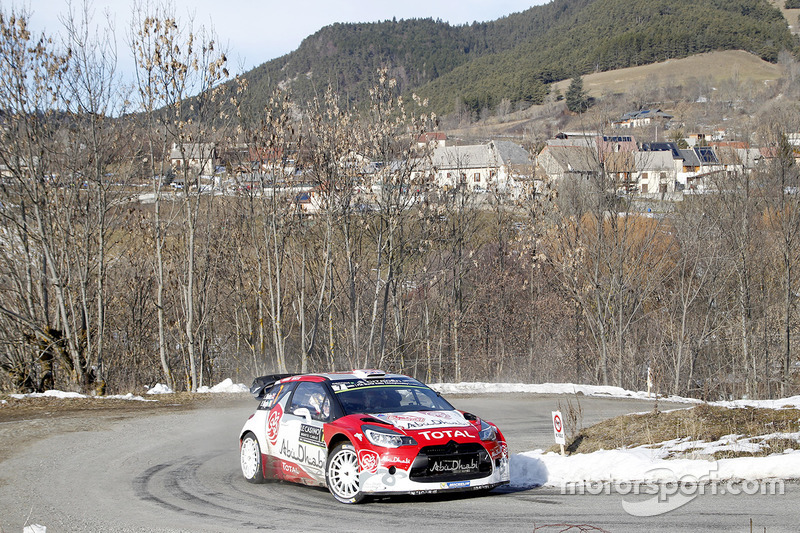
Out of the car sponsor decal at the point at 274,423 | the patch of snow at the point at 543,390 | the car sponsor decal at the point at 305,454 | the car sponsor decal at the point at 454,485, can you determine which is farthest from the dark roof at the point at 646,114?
the car sponsor decal at the point at 454,485

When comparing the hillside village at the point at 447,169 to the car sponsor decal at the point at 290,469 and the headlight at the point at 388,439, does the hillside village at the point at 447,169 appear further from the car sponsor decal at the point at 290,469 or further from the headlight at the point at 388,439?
the headlight at the point at 388,439

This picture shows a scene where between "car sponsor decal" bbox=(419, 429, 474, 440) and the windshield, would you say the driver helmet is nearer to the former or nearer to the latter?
the windshield

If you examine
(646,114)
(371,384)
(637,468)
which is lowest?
(637,468)

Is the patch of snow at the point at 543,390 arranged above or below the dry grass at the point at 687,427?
below

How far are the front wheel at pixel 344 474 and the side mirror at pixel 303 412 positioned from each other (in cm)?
85

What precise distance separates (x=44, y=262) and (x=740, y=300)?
33.9 m

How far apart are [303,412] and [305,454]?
0.60 meters

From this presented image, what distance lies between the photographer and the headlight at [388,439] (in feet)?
28.9

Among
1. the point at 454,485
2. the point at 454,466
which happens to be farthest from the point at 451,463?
the point at 454,485

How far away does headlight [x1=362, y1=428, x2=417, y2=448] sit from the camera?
880 centimetres

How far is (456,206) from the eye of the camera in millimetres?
41344

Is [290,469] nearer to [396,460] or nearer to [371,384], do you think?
[371,384]

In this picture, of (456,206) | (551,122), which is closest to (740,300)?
(456,206)

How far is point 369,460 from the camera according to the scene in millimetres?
8820
